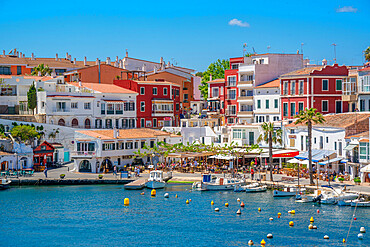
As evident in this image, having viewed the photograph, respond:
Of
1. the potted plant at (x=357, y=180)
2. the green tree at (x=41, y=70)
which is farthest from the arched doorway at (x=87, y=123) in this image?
the potted plant at (x=357, y=180)

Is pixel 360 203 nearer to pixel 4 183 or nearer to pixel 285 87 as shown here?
pixel 285 87

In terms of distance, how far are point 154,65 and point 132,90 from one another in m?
24.0

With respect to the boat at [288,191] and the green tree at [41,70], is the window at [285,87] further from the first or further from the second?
the green tree at [41,70]

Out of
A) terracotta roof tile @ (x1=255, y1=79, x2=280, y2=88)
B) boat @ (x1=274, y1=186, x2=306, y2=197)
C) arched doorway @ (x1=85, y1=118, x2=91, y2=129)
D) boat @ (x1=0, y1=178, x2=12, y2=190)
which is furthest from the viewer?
arched doorway @ (x1=85, y1=118, x2=91, y2=129)

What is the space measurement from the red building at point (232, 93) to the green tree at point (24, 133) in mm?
32398

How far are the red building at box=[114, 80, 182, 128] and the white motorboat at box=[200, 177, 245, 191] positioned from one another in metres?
34.4

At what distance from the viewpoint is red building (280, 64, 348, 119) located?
88.4m

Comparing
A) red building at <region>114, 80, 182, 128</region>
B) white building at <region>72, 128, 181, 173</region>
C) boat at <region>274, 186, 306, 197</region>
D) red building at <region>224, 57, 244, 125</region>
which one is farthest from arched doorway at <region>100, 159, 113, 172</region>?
boat at <region>274, 186, 306, 197</region>

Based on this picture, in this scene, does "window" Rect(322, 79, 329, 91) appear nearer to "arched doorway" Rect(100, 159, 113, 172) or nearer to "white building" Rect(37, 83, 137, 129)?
"arched doorway" Rect(100, 159, 113, 172)

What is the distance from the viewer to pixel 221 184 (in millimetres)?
75562

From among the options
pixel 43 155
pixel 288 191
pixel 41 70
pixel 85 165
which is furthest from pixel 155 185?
pixel 41 70

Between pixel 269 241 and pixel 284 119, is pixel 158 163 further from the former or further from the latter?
pixel 269 241

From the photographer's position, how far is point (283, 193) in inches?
2704

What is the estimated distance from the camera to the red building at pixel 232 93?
103 metres
